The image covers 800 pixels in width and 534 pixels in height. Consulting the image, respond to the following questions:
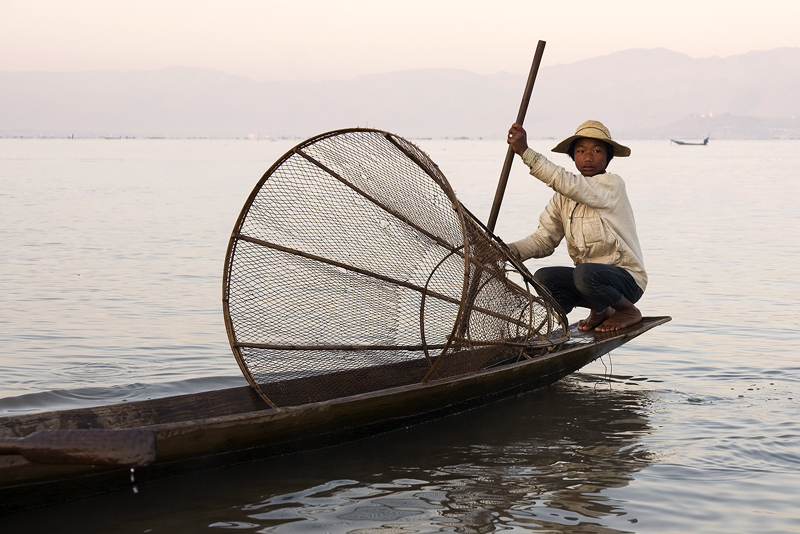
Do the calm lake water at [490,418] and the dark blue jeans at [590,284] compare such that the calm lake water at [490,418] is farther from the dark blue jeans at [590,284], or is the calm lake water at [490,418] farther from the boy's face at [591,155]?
the boy's face at [591,155]

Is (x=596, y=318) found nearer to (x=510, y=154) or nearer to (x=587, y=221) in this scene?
(x=587, y=221)

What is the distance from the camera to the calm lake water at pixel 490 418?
3846 millimetres

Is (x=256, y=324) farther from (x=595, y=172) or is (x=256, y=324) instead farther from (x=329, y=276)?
(x=595, y=172)

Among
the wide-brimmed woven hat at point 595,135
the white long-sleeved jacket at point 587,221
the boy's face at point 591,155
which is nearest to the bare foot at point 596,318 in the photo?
the white long-sleeved jacket at point 587,221

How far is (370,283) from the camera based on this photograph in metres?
5.48

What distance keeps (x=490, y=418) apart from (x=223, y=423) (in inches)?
76.4

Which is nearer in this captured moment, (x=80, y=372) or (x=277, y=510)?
(x=277, y=510)

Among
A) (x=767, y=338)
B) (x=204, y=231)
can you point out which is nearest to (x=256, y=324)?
(x=767, y=338)

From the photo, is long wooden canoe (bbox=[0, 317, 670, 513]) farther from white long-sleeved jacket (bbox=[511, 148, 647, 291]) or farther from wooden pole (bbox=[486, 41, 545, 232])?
wooden pole (bbox=[486, 41, 545, 232])

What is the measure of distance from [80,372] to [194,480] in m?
2.42

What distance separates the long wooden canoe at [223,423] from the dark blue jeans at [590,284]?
0.53 meters

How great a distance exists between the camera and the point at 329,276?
5.44 m

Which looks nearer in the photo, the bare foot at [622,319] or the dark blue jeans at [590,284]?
the dark blue jeans at [590,284]

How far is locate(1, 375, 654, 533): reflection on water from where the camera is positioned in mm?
3758
